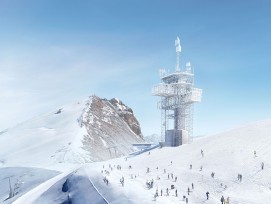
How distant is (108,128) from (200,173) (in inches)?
3366

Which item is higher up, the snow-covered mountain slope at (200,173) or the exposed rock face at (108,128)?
the exposed rock face at (108,128)

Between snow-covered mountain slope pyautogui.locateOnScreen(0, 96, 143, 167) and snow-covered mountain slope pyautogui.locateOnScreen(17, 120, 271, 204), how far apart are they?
34747 millimetres

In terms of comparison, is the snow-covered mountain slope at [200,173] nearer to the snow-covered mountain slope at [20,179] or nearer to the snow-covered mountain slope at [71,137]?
the snow-covered mountain slope at [20,179]

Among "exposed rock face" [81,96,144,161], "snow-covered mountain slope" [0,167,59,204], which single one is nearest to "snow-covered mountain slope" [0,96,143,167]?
"exposed rock face" [81,96,144,161]

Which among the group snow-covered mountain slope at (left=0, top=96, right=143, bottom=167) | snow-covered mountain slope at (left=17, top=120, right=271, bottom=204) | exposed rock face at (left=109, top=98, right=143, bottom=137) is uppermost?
exposed rock face at (left=109, top=98, right=143, bottom=137)

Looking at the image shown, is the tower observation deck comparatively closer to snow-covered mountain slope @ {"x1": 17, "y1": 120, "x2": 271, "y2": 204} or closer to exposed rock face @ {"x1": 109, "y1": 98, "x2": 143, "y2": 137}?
snow-covered mountain slope @ {"x1": 17, "y1": 120, "x2": 271, "y2": 204}

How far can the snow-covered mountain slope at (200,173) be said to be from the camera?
141 feet

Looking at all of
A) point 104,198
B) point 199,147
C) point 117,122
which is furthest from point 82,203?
point 117,122

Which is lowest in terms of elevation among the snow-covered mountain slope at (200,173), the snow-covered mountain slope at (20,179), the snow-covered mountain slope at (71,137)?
the snow-covered mountain slope at (20,179)

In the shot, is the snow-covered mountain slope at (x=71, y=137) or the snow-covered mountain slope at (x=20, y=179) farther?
the snow-covered mountain slope at (x=71, y=137)

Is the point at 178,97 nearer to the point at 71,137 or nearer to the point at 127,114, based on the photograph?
the point at 71,137

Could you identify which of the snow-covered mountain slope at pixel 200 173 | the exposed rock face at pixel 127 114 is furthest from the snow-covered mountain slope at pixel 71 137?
the snow-covered mountain slope at pixel 200 173

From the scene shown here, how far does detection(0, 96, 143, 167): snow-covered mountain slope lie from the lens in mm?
100988

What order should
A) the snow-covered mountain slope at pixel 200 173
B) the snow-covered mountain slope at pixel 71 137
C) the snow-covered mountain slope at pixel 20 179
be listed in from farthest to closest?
1. the snow-covered mountain slope at pixel 71 137
2. the snow-covered mountain slope at pixel 20 179
3. the snow-covered mountain slope at pixel 200 173
